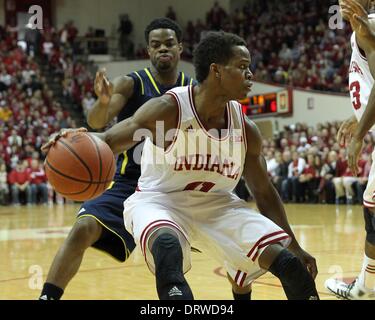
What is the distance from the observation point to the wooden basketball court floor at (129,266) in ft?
17.8

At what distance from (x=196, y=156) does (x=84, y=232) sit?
0.94m

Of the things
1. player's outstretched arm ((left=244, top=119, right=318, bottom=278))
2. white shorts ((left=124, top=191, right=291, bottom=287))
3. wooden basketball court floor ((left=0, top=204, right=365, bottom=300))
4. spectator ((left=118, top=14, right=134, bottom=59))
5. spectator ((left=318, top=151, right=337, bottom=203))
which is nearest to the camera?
white shorts ((left=124, top=191, right=291, bottom=287))

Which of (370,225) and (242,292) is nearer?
(242,292)

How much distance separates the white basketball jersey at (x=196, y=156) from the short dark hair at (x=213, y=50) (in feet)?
0.46

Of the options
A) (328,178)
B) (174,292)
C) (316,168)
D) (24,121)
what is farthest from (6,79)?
(174,292)

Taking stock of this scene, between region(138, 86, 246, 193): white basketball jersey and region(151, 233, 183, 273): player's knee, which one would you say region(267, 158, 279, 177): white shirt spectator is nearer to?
region(138, 86, 246, 193): white basketball jersey

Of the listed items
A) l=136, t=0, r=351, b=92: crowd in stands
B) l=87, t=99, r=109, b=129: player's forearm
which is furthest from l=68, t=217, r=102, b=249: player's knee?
l=136, t=0, r=351, b=92: crowd in stands

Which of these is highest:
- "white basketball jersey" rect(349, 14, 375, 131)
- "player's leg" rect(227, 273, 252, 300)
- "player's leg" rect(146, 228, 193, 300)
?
"white basketball jersey" rect(349, 14, 375, 131)

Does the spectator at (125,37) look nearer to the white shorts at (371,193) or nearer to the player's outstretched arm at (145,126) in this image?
the white shorts at (371,193)

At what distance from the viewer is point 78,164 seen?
3602 mm

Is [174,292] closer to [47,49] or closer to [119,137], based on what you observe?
[119,137]

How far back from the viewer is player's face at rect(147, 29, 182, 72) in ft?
16.4

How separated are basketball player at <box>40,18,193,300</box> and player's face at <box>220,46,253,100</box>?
697 mm
